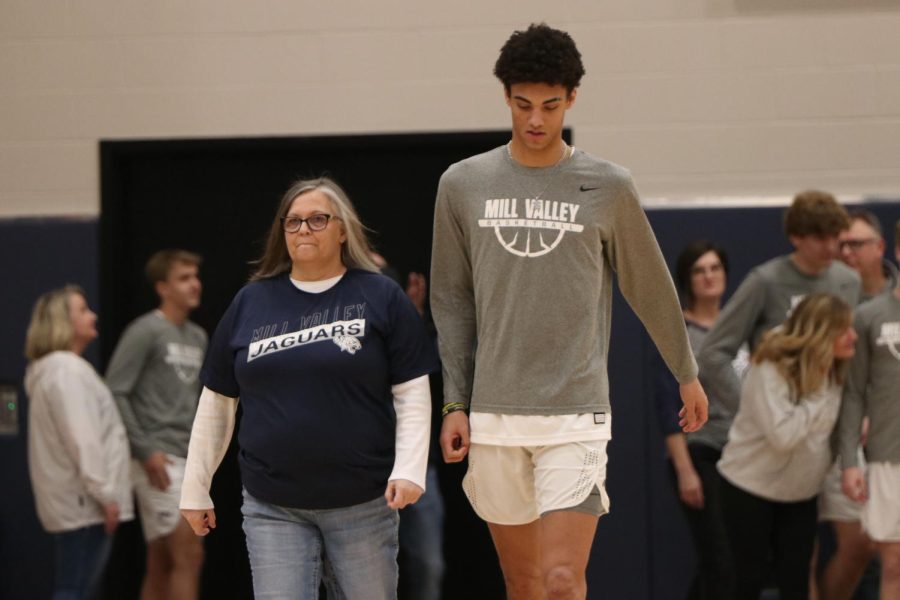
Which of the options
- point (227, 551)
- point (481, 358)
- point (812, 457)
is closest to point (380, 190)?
point (227, 551)

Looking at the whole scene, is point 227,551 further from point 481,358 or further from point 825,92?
point 825,92

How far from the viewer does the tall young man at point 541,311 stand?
3229 mm

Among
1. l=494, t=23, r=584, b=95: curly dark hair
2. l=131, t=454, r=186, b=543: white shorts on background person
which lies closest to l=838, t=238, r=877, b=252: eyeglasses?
l=494, t=23, r=584, b=95: curly dark hair

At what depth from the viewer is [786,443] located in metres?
4.91

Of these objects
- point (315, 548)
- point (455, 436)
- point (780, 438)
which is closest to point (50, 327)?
point (315, 548)

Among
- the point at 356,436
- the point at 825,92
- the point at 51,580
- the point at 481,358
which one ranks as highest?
the point at 825,92

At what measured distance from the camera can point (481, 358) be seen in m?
3.35

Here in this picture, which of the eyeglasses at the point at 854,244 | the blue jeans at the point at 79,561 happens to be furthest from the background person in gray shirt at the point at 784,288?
the blue jeans at the point at 79,561

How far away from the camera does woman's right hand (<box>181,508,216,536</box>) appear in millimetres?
3432

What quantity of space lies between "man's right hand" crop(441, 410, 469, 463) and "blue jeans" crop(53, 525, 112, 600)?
2715mm

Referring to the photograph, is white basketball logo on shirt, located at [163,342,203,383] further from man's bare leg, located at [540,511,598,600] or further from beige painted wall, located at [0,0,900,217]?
man's bare leg, located at [540,511,598,600]

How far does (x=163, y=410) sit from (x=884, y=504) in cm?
320

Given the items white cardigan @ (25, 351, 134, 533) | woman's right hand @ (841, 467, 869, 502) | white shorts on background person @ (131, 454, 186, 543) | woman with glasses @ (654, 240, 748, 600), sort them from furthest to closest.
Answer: white shorts on background person @ (131, 454, 186, 543) → white cardigan @ (25, 351, 134, 533) → woman with glasses @ (654, 240, 748, 600) → woman's right hand @ (841, 467, 869, 502)

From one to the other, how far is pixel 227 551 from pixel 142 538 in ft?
1.45
